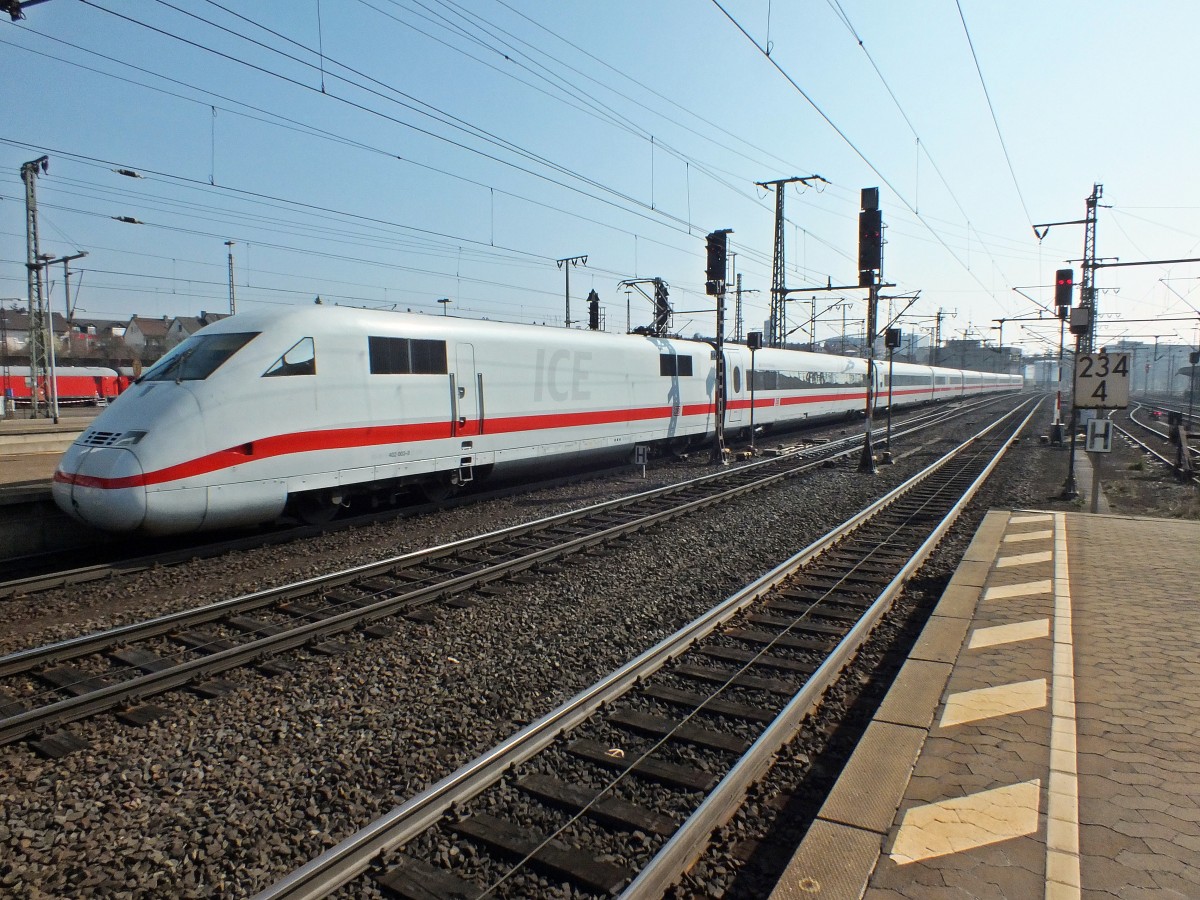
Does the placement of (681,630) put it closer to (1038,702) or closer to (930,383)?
(1038,702)

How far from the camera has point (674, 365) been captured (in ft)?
60.9

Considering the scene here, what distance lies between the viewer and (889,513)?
40.7ft

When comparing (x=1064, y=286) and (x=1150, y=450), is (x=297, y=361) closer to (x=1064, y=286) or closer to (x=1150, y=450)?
(x=1064, y=286)

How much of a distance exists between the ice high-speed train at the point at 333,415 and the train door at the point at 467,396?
0.03 m

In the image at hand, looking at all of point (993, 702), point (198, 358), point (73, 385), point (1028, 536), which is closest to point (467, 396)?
point (198, 358)

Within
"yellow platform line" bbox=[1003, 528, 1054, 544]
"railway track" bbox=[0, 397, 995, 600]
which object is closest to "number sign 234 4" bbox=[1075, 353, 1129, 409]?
"yellow platform line" bbox=[1003, 528, 1054, 544]

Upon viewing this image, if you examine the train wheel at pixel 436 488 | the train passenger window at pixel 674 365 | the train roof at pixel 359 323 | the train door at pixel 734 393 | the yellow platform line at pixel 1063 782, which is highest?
the train roof at pixel 359 323

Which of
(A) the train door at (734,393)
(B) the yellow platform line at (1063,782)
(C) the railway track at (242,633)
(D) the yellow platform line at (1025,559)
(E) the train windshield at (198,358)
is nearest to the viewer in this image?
(B) the yellow platform line at (1063,782)

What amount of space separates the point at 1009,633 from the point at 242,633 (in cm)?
634

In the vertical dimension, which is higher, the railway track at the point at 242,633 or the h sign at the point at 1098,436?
the h sign at the point at 1098,436

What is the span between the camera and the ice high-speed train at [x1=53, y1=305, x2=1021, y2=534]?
851cm

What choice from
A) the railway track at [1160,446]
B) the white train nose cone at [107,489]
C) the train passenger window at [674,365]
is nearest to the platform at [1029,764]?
the white train nose cone at [107,489]

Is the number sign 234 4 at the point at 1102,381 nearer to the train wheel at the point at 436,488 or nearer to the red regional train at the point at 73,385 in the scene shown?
the train wheel at the point at 436,488

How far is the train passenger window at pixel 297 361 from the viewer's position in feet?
31.2
